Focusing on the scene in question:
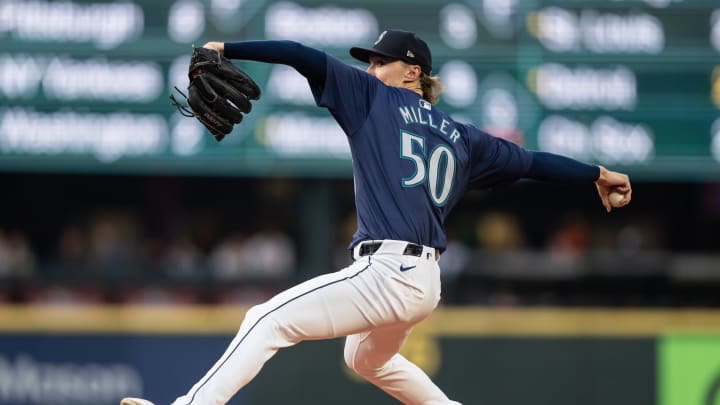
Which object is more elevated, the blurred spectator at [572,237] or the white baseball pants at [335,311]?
the white baseball pants at [335,311]

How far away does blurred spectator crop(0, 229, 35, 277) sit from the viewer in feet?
30.5

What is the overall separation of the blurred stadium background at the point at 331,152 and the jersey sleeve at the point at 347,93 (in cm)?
352

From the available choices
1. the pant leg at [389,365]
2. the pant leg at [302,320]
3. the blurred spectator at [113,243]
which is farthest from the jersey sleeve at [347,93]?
the blurred spectator at [113,243]

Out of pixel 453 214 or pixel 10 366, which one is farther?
pixel 453 214

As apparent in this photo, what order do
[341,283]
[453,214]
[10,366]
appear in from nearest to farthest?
[341,283], [10,366], [453,214]

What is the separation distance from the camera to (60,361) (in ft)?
25.4

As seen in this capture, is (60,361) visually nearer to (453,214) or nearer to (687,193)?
(453,214)

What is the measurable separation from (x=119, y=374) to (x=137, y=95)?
5.89 feet

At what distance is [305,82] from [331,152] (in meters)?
0.48

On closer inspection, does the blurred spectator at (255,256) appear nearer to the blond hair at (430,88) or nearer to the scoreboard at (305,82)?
the scoreboard at (305,82)

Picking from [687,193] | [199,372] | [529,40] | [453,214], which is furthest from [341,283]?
[687,193]

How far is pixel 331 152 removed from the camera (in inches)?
321

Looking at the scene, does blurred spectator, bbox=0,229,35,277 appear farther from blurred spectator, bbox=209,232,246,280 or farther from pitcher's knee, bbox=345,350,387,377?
pitcher's knee, bbox=345,350,387,377

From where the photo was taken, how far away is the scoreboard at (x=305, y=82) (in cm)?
807
